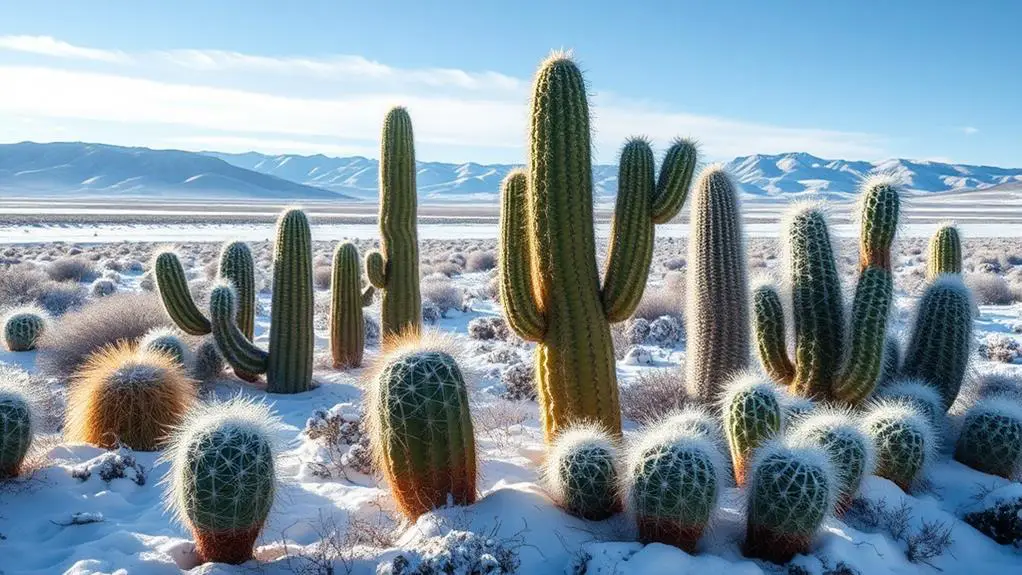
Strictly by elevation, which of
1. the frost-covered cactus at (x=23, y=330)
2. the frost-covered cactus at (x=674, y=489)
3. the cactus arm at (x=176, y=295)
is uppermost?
the cactus arm at (x=176, y=295)

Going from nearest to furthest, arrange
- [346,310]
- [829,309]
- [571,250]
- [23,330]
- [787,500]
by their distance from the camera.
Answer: [787,500] < [571,250] < [829,309] < [346,310] < [23,330]

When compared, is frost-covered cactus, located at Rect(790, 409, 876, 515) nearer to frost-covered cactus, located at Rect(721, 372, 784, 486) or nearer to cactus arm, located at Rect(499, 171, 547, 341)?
frost-covered cactus, located at Rect(721, 372, 784, 486)

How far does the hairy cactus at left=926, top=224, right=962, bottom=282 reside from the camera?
8312 mm

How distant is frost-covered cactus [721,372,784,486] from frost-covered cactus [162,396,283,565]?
327 cm

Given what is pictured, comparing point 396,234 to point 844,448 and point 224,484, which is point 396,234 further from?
point 844,448

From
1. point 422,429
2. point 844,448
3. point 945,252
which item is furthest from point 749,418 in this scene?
point 945,252

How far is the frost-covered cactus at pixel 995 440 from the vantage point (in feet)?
20.0

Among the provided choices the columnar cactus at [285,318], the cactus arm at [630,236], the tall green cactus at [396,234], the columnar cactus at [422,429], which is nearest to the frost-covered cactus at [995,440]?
the cactus arm at [630,236]

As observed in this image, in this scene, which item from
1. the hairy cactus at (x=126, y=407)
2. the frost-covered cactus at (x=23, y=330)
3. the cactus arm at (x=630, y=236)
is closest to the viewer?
the cactus arm at (x=630, y=236)

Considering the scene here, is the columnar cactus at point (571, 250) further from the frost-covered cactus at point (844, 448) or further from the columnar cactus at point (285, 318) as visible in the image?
the columnar cactus at point (285, 318)

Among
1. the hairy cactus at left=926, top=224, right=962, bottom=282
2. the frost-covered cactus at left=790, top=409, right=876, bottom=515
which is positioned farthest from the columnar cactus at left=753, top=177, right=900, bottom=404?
the hairy cactus at left=926, top=224, right=962, bottom=282

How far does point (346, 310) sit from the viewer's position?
10.6 m

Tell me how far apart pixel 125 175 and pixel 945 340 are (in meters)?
195

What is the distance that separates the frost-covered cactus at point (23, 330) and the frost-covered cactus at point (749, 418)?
10.7m
